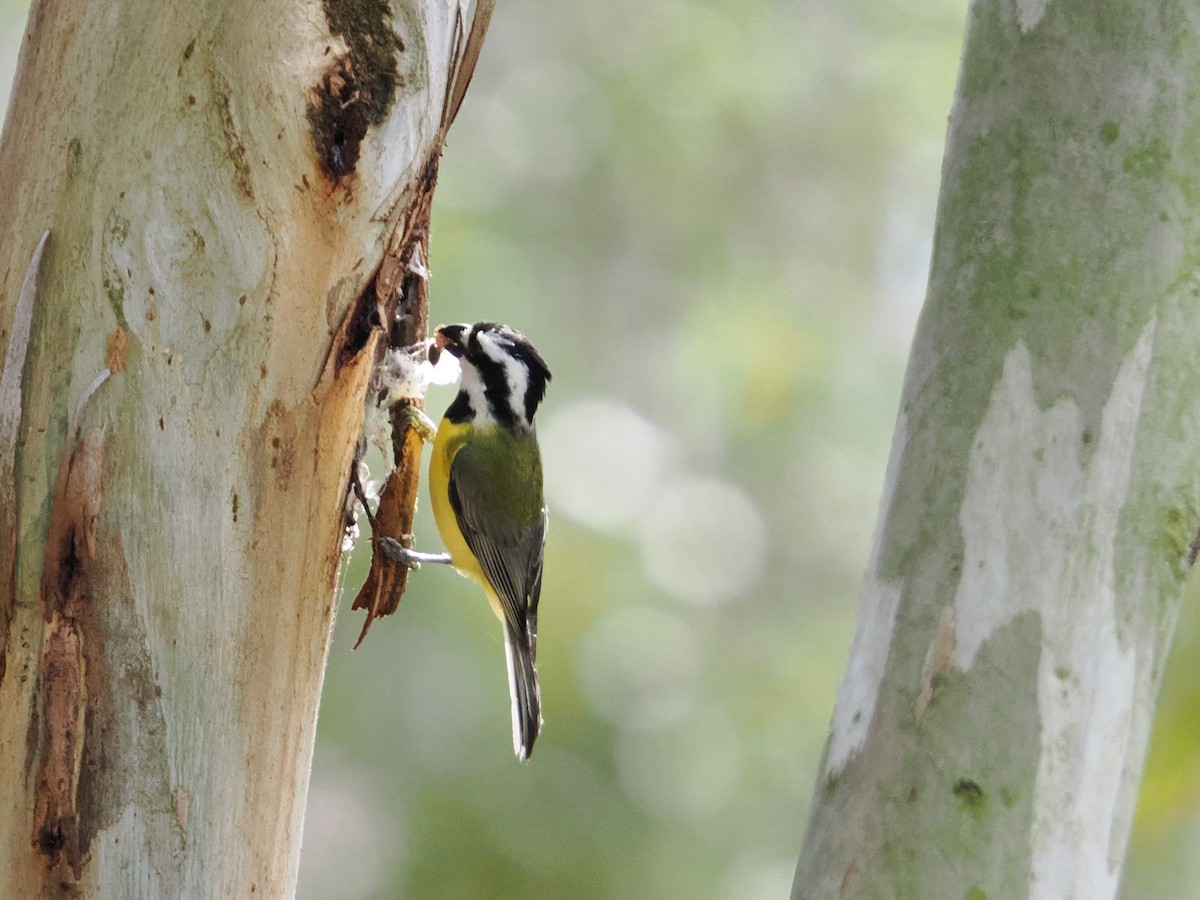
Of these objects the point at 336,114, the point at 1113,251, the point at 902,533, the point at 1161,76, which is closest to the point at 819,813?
the point at 902,533

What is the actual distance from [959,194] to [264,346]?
1.06 meters

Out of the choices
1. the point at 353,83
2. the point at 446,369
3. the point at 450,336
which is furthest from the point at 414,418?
the point at 353,83

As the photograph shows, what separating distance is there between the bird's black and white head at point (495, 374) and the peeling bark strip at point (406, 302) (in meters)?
0.41

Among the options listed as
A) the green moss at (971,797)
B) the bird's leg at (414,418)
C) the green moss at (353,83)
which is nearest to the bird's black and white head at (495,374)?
the bird's leg at (414,418)

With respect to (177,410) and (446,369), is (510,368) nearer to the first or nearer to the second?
(446,369)

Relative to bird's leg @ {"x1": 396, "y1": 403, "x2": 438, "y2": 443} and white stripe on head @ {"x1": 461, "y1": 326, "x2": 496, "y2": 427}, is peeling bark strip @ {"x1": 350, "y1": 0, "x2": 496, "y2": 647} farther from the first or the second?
white stripe on head @ {"x1": 461, "y1": 326, "x2": 496, "y2": 427}

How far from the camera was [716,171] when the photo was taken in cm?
736

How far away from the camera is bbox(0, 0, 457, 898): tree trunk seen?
75.3 inches

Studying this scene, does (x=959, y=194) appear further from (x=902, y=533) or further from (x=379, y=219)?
(x=379, y=219)

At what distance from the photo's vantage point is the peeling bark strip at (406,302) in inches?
94.7

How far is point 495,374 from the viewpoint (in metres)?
4.09

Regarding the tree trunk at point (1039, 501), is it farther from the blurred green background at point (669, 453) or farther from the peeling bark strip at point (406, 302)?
the blurred green background at point (669, 453)

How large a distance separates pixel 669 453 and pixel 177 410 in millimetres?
4461

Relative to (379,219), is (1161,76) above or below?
above
